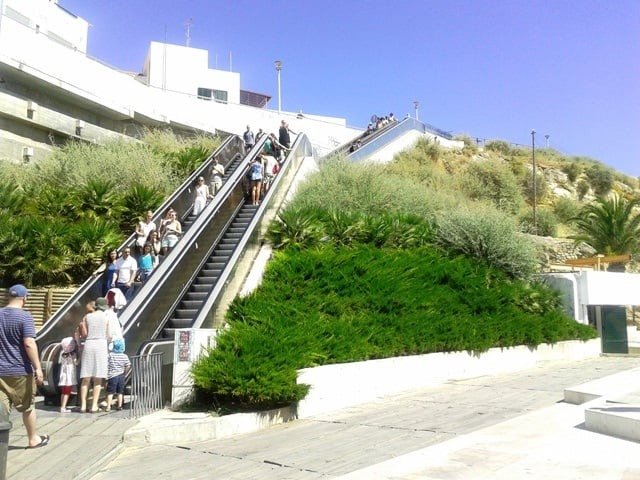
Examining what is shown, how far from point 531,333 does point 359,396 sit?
22.1 feet

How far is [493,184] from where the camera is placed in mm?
45781

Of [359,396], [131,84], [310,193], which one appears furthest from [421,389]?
[131,84]

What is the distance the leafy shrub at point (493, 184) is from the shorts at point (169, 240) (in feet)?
95.2

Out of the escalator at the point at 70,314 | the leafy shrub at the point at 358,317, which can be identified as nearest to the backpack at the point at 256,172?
the escalator at the point at 70,314

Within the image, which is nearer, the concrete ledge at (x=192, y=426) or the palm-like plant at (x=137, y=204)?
the concrete ledge at (x=192, y=426)

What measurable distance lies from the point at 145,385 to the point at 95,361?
75 cm

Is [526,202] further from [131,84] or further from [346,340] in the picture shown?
[346,340]

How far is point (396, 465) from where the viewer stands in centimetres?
607

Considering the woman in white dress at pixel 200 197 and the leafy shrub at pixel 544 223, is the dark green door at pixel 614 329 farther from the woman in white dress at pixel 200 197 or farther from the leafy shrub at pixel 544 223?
the leafy shrub at pixel 544 223

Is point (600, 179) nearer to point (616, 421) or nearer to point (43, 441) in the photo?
point (616, 421)

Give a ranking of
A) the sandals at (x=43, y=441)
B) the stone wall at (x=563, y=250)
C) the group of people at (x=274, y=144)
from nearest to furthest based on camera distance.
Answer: the sandals at (x=43, y=441) → the group of people at (x=274, y=144) → the stone wall at (x=563, y=250)

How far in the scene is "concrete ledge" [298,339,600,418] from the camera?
10.0m

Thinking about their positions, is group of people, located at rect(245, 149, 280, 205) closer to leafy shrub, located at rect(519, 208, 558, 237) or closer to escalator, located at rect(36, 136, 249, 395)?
escalator, located at rect(36, 136, 249, 395)

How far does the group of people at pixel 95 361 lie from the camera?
881 centimetres
